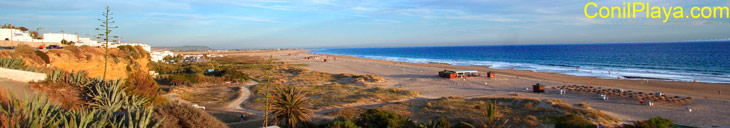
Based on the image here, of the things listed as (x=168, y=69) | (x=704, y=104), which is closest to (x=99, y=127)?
(x=704, y=104)

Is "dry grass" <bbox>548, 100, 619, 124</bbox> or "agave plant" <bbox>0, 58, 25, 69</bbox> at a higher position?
"agave plant" <bbox>0, 58, 25, 69</bbox>

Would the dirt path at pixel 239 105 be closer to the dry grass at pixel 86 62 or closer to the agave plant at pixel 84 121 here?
the dry grass at pixel 86 62

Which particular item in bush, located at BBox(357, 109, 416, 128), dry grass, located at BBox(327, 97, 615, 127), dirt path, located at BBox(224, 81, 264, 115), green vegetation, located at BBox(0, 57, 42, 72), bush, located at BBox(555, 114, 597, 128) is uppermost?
green vegetation, located at BBox(0, 57, 42, 72)

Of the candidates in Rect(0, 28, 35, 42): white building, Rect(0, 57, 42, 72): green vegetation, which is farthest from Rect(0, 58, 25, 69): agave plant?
Rect(0, 28, 35, 42): white building

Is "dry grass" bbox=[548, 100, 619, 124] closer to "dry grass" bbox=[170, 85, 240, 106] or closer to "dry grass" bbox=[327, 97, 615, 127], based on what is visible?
"dry grass" bbox=[327, 97, 615, 127]

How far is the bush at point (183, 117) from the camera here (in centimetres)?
589

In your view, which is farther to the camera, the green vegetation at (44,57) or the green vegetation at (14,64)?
the green vegetation at (44,57)

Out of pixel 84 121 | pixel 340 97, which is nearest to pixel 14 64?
pixel 84 121

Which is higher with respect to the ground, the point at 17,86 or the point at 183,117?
the point at 17,86

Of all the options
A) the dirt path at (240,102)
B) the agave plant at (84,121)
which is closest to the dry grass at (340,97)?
the dirt path at (240,102)

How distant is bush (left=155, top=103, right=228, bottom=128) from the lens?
589cm

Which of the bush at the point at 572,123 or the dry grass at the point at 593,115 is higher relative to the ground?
the bush at the point at 572,123

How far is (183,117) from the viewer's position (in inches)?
241

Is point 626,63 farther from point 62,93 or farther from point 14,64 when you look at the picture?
point 14,64
